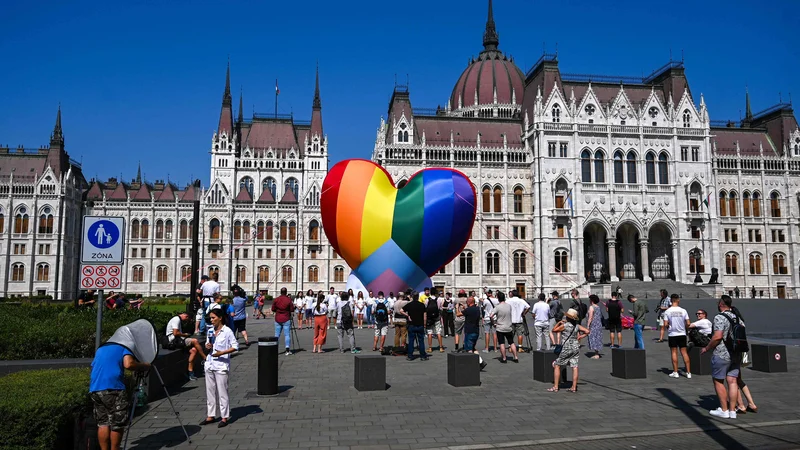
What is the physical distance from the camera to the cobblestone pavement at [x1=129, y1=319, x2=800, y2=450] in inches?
338

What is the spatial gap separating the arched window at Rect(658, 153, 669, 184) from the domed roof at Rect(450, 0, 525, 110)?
18582 mm

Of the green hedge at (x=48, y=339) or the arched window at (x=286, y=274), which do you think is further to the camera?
the arched window at (x=286, y=274)

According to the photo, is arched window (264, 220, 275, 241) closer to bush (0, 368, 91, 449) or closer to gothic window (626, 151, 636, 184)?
gothic window (626, 151, 636, 184)

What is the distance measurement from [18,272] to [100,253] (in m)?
68.9

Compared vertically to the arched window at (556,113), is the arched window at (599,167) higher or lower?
lower

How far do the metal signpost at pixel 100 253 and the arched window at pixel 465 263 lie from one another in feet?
169

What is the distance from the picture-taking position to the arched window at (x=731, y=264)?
206ft

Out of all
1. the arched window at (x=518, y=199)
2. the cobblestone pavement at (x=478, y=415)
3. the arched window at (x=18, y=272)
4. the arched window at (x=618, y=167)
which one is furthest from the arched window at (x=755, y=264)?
the arched window at (x=18, y=272)

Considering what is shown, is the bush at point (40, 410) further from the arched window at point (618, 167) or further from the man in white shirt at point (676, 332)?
the arched window at point (618, 167)

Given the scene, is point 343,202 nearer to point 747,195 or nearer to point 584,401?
point 584,401

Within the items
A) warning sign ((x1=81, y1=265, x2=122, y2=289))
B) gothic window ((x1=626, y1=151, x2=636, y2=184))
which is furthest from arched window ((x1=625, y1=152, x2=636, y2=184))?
warning sign ((x1=81, y1=265, x2=122, y2=289))

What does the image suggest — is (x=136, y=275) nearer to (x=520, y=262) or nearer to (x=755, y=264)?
(x=520, y=262)

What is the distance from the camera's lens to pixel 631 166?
201ft

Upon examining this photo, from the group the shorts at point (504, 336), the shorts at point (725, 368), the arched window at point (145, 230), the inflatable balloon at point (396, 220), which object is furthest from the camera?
the arched window at point (145, 230)
